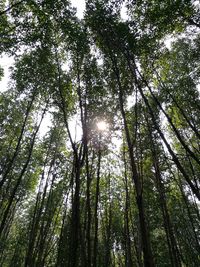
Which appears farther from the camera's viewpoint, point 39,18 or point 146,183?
point 146,183

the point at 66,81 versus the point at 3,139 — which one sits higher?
the point at 3,139

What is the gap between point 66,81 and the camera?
9930 mm

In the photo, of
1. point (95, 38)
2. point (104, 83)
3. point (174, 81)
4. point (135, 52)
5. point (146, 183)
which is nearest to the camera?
point (135, 52)

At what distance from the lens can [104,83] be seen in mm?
10531

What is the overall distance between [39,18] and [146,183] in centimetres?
1087

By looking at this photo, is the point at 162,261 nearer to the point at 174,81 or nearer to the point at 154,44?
the point at 174,81

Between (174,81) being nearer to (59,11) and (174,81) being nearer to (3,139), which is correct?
(59,11)

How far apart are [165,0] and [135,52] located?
6.76 feet

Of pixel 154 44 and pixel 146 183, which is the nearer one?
pixel 154 44

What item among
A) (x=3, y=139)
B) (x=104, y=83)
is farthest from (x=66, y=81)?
(x=3, y=139)

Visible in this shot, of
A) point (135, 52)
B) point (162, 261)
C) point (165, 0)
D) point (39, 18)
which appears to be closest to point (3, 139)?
point (39, 18)

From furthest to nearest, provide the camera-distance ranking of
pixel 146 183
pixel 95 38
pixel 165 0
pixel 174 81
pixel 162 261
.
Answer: pixel 162 261, pixel 146 183, pixel 174 81, pixel 95 38, pixel 165 0

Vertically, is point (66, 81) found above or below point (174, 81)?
below

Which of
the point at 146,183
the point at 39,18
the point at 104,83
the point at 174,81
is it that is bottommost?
the point at 146,183
